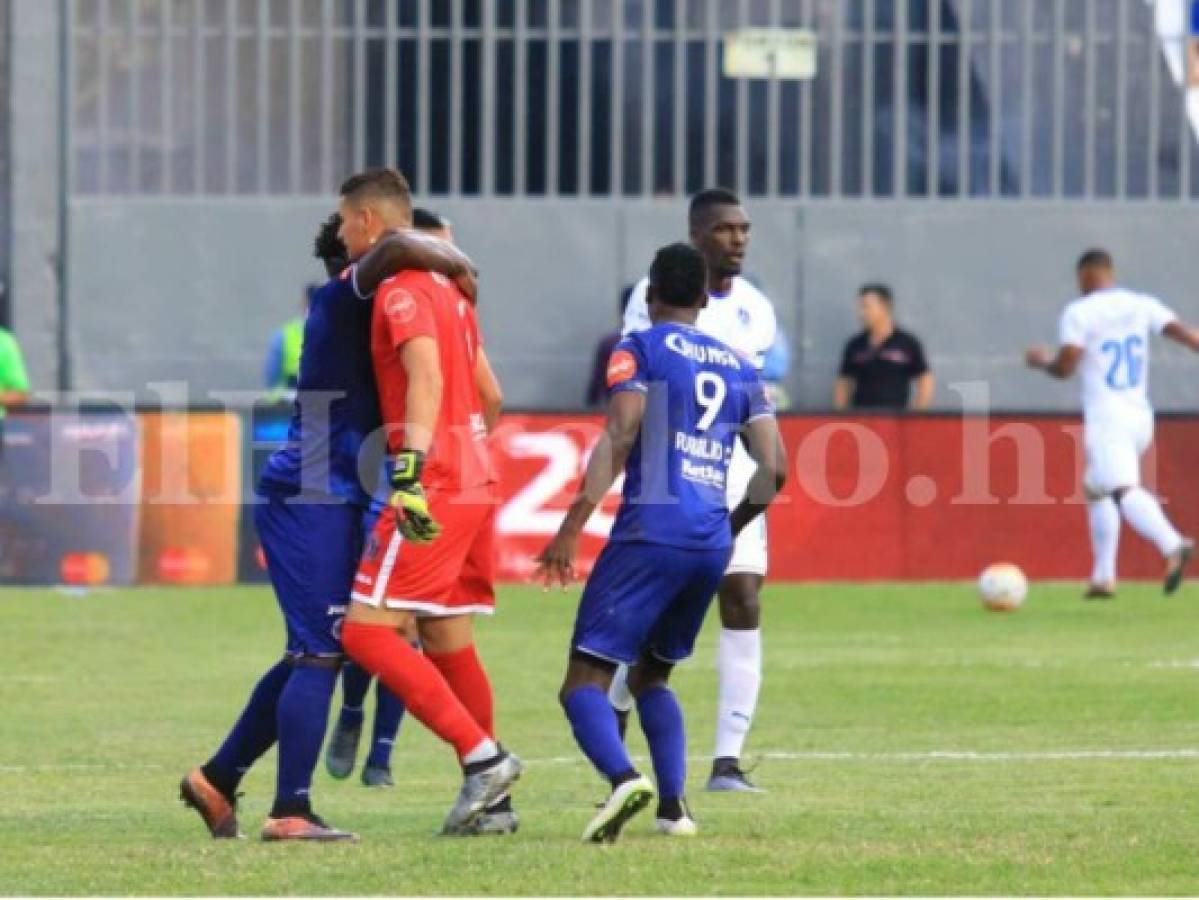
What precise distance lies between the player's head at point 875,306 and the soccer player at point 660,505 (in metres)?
14.6

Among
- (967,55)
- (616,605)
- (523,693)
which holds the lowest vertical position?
(523,693)

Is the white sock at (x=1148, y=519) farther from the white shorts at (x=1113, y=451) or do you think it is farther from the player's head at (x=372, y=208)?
the player's head at (x=372, y=208)

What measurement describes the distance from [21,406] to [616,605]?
13.1m

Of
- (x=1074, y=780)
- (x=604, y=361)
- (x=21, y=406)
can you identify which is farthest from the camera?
(x=604, y=361)

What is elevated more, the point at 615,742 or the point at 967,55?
the point at 967,55

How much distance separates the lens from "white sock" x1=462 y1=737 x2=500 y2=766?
9219 mm

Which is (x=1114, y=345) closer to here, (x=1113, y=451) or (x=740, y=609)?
(x=1113, y=451)

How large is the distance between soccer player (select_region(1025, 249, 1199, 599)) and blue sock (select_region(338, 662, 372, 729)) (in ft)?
33.5

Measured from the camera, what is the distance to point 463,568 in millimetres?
9703

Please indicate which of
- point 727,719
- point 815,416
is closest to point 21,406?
point 815,416

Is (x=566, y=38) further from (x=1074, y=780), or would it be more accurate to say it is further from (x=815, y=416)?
(x=1074, y=780)

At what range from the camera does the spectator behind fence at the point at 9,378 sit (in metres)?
21.7

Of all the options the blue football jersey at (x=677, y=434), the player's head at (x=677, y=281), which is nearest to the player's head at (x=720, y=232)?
the player's head at (x=677, y=281)

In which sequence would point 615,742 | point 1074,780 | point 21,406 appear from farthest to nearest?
point 21,406, point 1074,780, point 615,742
